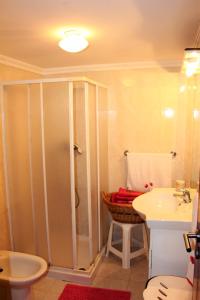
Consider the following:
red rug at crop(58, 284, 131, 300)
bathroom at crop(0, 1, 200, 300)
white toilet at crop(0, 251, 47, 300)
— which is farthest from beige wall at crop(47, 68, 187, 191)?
white toilet at crop(0, 251, 47, 300)

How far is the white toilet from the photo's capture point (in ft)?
6.24

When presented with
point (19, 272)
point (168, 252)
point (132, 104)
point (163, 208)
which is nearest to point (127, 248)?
point (163, 208)

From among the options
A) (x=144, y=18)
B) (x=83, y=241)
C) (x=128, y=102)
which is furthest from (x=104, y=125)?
(x=144, y=18)

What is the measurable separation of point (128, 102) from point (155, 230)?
5.29 feet

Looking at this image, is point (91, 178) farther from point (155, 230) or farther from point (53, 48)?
point (53, 48)

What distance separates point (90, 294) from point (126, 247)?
584 millimetres

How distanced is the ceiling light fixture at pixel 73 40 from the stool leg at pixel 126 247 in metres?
1.81

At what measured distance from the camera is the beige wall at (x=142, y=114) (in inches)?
111

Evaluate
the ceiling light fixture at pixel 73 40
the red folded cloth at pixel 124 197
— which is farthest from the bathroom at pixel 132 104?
the red folded cloth at pixel 124 197

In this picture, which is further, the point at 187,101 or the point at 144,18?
the point at 187,101

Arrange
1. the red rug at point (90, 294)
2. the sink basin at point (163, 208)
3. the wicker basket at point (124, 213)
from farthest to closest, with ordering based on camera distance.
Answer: the wicker basket at point (124, 213) < the red rug at point (90, 294) < the sink basin at point (163, 208)

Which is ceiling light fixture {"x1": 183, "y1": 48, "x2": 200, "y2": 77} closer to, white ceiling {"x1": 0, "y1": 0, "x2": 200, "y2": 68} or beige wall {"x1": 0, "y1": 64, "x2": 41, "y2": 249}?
white ceiling {"x1": 0, "y1": 0, "x2": 200, "y2": 68}

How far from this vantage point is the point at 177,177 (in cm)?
288

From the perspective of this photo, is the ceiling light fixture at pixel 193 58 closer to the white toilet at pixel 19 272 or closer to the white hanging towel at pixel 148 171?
the white hanging towel at pixel 148 171
